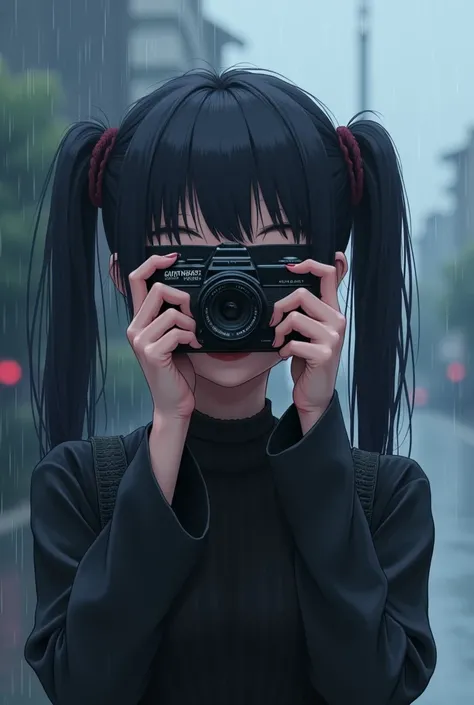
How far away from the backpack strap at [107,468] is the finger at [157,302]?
10.3 inches

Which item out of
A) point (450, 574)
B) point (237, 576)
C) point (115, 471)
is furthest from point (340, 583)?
point (450, 574)

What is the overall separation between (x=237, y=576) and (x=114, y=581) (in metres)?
0.25

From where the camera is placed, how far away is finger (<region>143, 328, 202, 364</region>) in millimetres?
1789

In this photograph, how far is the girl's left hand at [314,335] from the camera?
1806 mm

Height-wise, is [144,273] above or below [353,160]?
below

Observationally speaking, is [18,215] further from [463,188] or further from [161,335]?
[463,188]

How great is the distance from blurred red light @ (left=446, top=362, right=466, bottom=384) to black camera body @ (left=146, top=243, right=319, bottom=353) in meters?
27.5

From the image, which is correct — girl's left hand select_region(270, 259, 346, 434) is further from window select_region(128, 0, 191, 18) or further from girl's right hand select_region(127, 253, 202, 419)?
window select_region(128, 0, 191, 18)

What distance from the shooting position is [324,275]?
1.82 metres

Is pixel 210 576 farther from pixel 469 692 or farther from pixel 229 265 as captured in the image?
pixel 469 692

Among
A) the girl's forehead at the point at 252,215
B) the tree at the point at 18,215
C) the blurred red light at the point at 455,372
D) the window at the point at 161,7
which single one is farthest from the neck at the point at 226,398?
the window at the point at 161,7

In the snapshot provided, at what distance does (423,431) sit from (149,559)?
30260mm

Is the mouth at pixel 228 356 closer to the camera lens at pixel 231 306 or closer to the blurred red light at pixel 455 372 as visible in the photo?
the camera lens at pixel 231 306

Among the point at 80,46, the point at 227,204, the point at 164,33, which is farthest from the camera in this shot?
the point at 164,33
